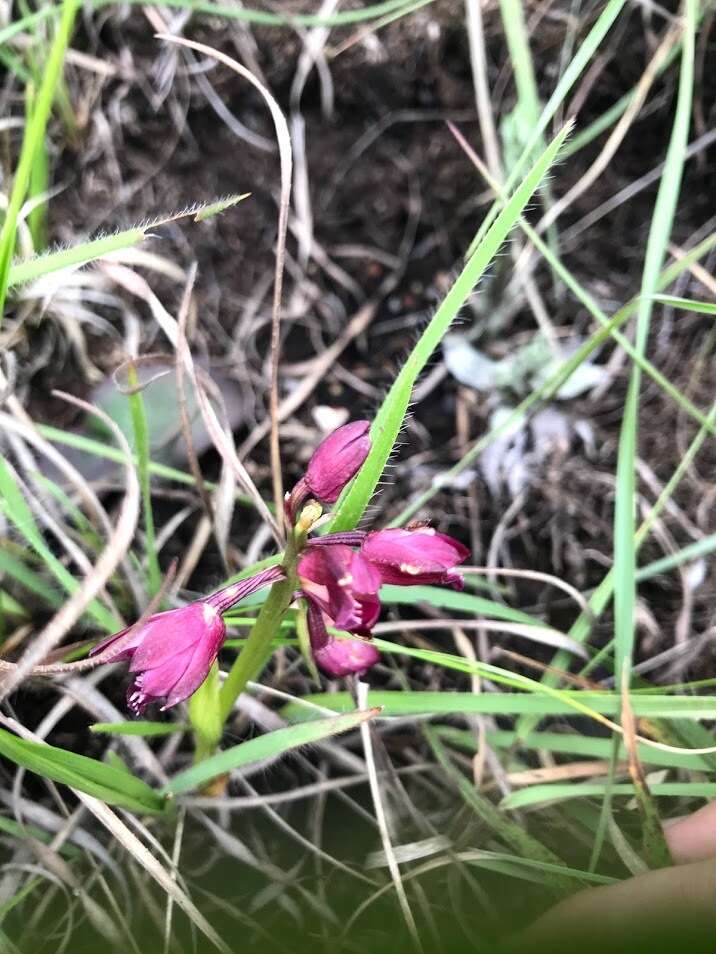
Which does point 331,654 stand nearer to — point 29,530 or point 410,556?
point 410,556

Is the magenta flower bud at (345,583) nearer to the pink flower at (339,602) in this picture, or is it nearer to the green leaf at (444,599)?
the pink flower at (339,602)

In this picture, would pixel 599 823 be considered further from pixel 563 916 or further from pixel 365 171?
pixel 365 171

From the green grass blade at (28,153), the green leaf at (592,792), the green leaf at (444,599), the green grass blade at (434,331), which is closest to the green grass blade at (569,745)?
the green leaf at (592,792)

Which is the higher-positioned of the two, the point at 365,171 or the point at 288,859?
the point at 365,171

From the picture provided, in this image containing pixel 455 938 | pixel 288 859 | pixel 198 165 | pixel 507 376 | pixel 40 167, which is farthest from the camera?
pixel 198 165

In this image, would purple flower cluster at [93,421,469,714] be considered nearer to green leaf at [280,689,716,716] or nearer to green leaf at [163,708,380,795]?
green leaf at [163,708,380,795]

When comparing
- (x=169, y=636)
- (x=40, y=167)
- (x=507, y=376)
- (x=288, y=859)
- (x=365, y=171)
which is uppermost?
(x=40, y=167)

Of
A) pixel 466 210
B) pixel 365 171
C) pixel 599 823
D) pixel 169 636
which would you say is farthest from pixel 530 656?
pixel 365 171
